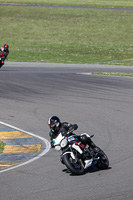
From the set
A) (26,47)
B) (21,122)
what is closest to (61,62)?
(26,47)

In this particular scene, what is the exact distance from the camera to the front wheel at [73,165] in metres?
10.8

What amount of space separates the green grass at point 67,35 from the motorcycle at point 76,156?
30.0 metres

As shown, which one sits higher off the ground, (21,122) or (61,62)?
(61,62)

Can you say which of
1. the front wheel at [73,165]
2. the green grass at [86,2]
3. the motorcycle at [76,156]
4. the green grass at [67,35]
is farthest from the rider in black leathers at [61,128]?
the green grass at [86,2]

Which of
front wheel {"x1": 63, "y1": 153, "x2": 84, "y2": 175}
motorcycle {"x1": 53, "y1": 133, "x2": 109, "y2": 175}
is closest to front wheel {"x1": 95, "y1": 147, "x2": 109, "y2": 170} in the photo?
motorcycle {"x1": 53, "y1": 133, "x2": 109, "y2": 175}

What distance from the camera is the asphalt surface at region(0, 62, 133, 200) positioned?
382 inches

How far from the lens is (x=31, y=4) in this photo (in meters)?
74.1

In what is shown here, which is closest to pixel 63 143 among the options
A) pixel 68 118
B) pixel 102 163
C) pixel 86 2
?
pixel 102 163

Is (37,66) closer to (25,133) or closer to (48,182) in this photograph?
(25,133)

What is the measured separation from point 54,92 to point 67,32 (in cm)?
3476

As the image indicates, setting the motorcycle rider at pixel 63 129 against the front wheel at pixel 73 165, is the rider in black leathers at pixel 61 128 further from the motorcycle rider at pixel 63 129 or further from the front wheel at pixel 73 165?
the front wheel at pixel 73 165

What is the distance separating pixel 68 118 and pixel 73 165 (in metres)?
7.58

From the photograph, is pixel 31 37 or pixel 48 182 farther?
pixel 31 37

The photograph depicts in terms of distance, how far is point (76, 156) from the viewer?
11047mm
